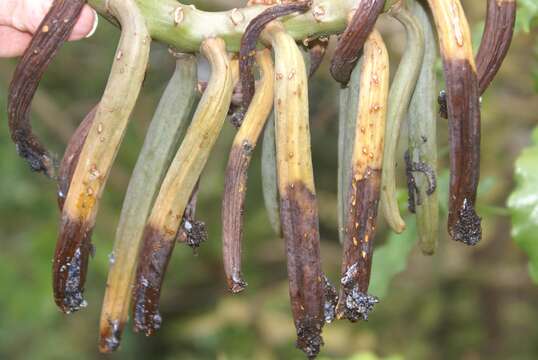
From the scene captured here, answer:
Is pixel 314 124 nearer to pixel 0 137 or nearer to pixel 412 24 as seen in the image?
pixel 0 137

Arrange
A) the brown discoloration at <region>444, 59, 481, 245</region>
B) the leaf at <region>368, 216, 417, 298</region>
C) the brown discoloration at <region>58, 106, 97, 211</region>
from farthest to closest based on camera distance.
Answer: the leaf at <region>368, 216, 417, 298</region>, the brown discoloration at <region>58, 106, 97, 211</region>, the brown discoloration at <region>444, 59, 481, 245</region>

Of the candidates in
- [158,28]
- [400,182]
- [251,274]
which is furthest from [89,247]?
[251,274]

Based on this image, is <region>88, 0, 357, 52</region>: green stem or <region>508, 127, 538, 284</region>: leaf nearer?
<region>88, 0, 357, 52</region>: green stem

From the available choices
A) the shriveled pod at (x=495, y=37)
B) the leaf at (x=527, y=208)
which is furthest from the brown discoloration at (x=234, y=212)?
the leaf at (x=527, y=208)

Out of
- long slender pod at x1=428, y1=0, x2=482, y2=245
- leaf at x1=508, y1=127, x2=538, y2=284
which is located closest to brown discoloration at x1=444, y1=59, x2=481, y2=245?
long slender pod at x1=428, y1=0, x2=482, y2=245

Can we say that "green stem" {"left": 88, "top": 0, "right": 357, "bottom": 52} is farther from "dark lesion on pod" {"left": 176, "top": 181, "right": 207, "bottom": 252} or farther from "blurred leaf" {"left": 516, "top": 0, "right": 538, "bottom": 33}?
"blurred leaf" {"left": 516, "top": 0, "right": 538, "bottom": 33}

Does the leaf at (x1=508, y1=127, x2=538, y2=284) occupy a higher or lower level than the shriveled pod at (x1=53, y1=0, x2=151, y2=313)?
lower

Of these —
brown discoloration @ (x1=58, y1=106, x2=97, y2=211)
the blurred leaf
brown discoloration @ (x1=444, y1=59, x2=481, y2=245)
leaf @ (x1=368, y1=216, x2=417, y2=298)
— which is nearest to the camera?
brown discoloration @ (x1=444, y1=59, x2=481, y2=245)

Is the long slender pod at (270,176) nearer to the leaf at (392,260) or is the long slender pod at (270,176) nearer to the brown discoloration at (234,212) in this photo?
the brown discoloration at (234,212)

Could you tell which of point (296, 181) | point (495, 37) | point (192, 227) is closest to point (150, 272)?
point (192, 227)
